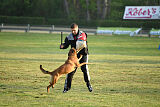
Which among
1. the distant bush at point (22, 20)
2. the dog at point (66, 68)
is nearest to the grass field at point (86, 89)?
the dog at point (66, 68)

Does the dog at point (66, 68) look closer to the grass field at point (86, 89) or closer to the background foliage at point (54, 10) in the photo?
the grass field at point (86, 89)

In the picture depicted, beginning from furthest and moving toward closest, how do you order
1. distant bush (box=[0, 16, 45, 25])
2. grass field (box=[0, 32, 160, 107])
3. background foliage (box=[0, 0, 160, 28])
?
background foliage (box=[0, 0, 160, 28])
distant bush (box=[0, 16, 45, 25])
grass field (box=[0, 32, 160, 107])

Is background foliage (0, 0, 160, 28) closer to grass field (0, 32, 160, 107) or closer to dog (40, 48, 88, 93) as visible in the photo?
grass field (0, 32, 160, 107)

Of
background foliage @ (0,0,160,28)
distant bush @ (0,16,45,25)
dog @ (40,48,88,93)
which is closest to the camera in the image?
dog @ (40,48,88,93)

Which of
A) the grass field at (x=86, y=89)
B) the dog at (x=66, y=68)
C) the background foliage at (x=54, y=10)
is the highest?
the dog at (x=66, y=68)

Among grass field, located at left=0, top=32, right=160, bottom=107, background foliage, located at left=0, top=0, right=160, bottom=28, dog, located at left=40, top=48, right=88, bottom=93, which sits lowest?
background foliage, located at left=0, top=0, right=160, bottom=28

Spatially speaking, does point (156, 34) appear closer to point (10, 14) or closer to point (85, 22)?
point (85, 22)

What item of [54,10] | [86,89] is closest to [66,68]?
[86,89]

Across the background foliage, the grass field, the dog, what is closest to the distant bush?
the background foliage

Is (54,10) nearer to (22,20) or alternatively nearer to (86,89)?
(22,20)

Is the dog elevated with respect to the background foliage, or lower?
elevated

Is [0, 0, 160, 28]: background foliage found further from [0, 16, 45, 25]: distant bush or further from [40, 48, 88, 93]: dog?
[40, 48, 88, 93]: dog

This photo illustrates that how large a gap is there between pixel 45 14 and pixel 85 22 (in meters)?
14.1

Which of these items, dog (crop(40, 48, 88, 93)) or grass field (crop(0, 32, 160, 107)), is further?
dog (crop(40, 48, 88, 93))
